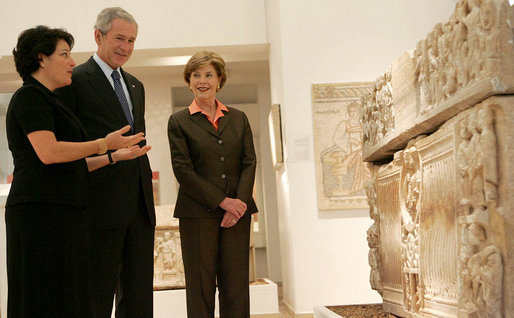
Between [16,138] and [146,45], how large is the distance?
16.7 feet

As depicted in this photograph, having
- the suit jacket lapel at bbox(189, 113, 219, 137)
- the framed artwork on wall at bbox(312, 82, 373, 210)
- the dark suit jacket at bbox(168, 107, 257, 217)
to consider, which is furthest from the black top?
the framed artwork on wall at bbox(312, 82, 373, 210)

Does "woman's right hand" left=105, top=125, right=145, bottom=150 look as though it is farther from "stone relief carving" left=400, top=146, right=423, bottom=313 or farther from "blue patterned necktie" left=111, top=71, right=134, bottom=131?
"stone relief carving" left=400, top=146, right=423, bottom=313

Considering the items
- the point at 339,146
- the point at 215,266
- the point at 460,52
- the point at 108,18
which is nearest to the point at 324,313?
the point at 215,266

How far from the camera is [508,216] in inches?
88.1

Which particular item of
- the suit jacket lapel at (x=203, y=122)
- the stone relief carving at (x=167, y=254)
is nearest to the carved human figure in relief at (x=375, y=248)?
the suit jacket lapel at (x=203, y=122)

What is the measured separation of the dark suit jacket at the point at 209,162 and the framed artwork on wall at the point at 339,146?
2.51 meters

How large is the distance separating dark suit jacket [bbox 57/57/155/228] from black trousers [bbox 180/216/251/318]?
0.64 meters

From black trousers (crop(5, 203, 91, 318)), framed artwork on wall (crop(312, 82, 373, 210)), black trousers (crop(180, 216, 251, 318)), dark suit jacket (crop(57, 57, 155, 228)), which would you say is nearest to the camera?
black trousers (crop(5, 203, 91, 318))

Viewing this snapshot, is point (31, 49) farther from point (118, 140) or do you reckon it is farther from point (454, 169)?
point (454, 169)

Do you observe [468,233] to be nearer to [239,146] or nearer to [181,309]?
[239,146]

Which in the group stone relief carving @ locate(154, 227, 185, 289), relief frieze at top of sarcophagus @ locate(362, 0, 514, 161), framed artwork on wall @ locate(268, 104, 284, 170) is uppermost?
framed artwork on wall @ locate(268, 104, 284, 170)

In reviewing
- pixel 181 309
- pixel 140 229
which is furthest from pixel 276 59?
pixel 140 229

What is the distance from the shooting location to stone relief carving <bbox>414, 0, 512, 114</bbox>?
7.42 feet

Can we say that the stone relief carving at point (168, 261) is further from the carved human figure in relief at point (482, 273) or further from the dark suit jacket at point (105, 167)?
the carved human figure in relief at point (482, 273)
